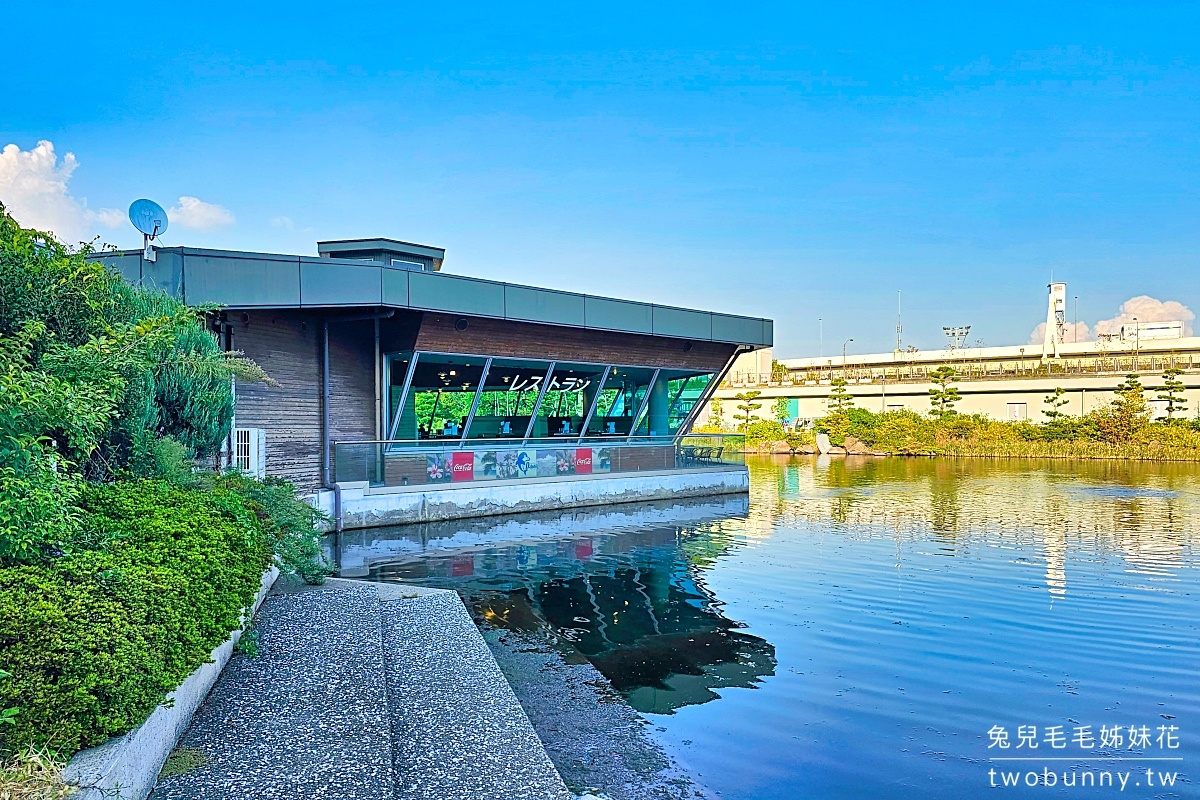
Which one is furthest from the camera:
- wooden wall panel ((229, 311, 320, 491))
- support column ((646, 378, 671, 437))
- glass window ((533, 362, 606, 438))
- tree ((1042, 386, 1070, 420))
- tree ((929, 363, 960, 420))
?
tree ((929, 363, 960, 420))

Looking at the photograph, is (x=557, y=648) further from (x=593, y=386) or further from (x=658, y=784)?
(x=593, y=386)

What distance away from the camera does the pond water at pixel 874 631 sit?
20.0ft

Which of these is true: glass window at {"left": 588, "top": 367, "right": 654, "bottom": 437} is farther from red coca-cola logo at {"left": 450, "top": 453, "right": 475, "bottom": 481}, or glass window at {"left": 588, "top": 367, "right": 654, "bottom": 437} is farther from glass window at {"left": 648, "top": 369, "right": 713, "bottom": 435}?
red coca-cola logo at {"left": 450, "top": 453, "right": 475, "bottom": 481}

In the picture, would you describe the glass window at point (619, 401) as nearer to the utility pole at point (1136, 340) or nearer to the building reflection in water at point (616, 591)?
the building reflection in water at point (616, 591)

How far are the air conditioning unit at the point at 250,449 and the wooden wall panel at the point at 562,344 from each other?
4.09 m

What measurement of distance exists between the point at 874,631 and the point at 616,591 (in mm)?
3704

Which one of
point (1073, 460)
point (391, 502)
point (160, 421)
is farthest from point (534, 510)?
point (1073, 460)

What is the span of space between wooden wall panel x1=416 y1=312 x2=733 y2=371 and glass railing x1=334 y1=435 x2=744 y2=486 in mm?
2289

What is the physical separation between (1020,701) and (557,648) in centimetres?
431

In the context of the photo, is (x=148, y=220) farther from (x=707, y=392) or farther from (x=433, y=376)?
(x=707, y=392)

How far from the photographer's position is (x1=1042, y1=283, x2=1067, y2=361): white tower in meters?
69.8

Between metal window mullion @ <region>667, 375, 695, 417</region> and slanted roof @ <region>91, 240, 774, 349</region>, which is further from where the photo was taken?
metal window mullion @ <region>667, 375, 695, 417</region>

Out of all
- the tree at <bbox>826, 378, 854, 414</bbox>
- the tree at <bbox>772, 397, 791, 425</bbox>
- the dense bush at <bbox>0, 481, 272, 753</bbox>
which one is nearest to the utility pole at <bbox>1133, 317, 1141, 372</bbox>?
the tree at <bbox>826, 378, 854, 414</bbox>

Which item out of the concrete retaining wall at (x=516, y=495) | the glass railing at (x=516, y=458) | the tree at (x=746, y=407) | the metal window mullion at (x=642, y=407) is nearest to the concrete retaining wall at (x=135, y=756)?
the concrete retaining wall at (x=516, y=495)
